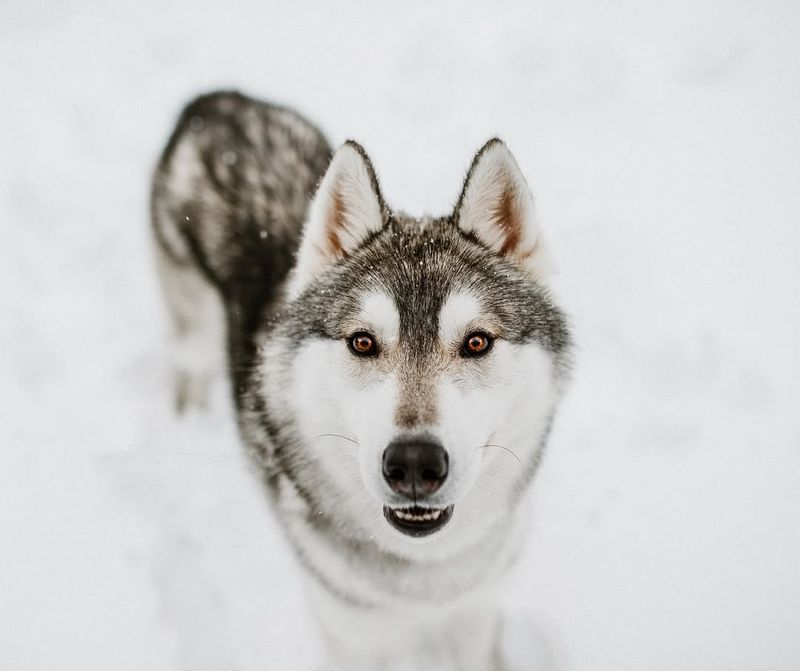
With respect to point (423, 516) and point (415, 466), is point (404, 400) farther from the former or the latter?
point (423, 516)

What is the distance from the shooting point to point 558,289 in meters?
4.04

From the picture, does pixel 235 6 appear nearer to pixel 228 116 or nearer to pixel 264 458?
pixel 228 116

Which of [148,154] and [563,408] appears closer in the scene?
[563,408]

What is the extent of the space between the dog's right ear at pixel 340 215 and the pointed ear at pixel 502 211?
1.12ft

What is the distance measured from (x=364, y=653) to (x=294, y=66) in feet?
16.3

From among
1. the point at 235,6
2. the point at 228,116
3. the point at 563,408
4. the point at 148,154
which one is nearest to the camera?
the point at 228,116

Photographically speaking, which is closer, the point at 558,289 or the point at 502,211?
the point at 502,211

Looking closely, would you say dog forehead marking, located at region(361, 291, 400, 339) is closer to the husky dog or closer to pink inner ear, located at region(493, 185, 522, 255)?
the husky dog

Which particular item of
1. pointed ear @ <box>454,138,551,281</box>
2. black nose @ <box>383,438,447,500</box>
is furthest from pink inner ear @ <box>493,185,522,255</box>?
black nose @ <box>383,438,447,500</box>

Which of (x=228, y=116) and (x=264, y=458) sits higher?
(x=228, y=116)

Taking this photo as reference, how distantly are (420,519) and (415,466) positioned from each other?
1.04 ft

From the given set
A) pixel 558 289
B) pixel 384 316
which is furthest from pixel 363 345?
pixel 558 289

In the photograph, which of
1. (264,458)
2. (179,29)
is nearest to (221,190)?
(264,458)

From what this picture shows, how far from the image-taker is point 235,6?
5.68m
